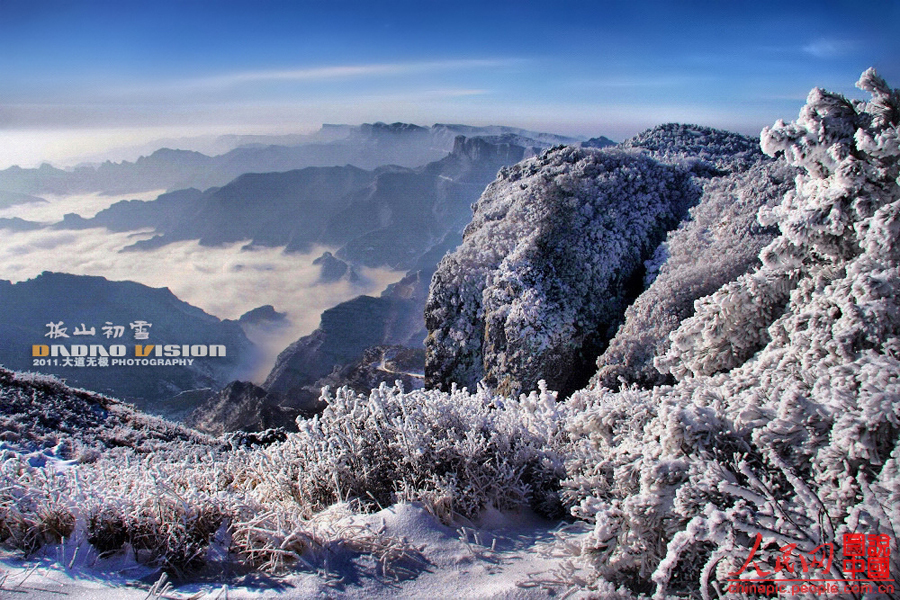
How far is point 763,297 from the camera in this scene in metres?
2.34

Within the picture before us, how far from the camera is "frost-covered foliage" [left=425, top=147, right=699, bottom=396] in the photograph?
287 inches

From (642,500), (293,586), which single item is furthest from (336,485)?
(642,500)

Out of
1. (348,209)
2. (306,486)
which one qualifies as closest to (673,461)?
(306,486)

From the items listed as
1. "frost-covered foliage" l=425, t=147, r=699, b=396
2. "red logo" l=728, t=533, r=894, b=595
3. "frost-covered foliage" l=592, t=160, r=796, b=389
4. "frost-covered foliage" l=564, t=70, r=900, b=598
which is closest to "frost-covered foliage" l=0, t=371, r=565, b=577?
"frost-covered foliage" l=564, t=70, r=900, b=598

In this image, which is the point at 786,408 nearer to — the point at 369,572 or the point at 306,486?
the point at 369,572

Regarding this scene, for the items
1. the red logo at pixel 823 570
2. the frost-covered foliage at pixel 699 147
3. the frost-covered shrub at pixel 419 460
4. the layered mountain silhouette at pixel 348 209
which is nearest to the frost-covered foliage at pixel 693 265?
the frost-covered foliage at pixel 699 147

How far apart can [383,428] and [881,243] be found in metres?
2.21

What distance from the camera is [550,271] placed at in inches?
299

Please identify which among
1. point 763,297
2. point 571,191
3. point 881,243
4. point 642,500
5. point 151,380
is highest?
point 571,191

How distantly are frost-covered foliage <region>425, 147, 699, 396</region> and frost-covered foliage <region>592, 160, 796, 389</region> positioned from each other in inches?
26.0

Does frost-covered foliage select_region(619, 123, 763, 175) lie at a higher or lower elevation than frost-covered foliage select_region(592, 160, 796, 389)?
higher

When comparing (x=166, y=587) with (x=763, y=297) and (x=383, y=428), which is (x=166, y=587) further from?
(x=763, y=297)

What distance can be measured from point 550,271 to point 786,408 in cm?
603

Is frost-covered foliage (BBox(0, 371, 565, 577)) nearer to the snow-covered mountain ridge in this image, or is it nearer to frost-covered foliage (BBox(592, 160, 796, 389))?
the snow-covered mountain ridge
